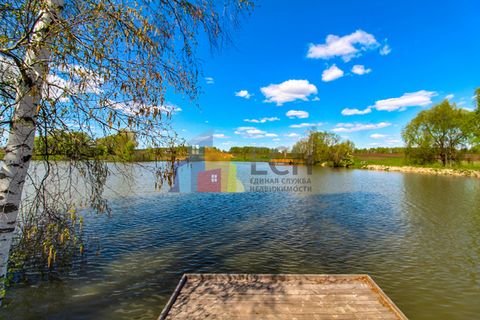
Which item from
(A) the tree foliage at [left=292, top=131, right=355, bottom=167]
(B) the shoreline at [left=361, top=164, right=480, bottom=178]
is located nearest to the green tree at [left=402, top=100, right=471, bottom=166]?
(B) the shoreline at [left=361, top=164, right=480, bottom=178]

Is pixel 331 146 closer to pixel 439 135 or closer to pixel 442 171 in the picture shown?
pixel 439 135

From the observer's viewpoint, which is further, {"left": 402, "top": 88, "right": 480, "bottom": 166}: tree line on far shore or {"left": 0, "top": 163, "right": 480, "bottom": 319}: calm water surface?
{"left": 402, "top": 88, "right": 480, "bottom": 166}: tree line on far shore

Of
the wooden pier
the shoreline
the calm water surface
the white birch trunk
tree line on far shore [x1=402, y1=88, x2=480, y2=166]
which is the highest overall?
tree line on far shore [x1=402, y1=88, x2=480, y2=166]

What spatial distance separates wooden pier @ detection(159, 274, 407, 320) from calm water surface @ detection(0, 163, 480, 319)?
1.20m

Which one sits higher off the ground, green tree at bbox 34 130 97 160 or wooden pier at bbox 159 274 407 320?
green tree at bbox 34 130 97 160

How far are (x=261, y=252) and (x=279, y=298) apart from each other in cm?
446

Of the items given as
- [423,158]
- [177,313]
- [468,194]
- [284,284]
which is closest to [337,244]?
[284,284]

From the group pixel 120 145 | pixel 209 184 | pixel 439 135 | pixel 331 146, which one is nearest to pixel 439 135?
pixel 439 135

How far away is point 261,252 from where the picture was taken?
10.9 meters

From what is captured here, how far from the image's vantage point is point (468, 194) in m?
25.5

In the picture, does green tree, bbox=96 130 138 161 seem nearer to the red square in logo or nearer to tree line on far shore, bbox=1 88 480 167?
tree line on far shore, bbox=1 88 480 167

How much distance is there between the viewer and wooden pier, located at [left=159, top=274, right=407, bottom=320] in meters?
5.83

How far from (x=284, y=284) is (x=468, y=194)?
28721 millimetres

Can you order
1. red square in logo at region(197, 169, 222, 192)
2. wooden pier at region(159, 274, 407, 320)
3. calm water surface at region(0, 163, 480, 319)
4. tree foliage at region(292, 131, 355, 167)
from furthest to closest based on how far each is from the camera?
tree foliage at region(292, 131, 355, 167), red square in logo at region(197, 169, 222, 192), calm water surface at region(0, 163, 480, 319), wooden pier at region(159, 274, 407, 320)
